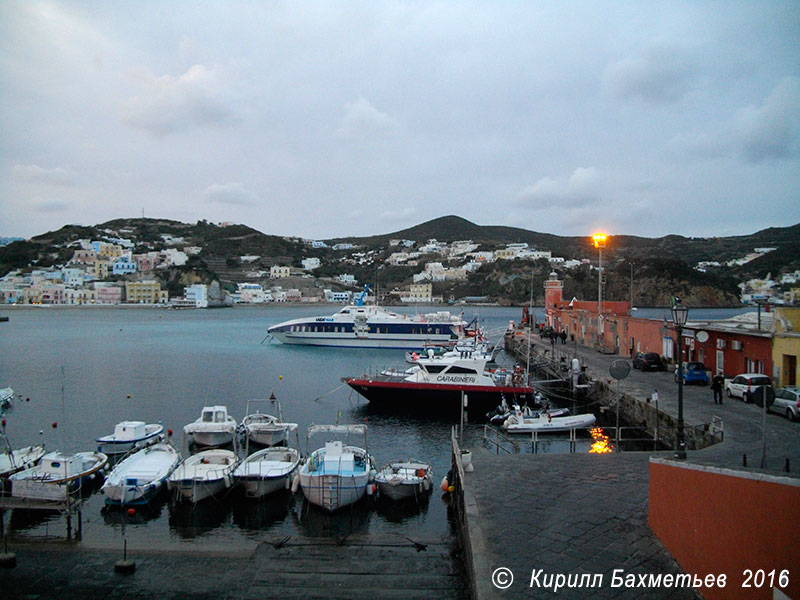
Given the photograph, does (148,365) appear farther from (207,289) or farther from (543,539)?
(207,289)

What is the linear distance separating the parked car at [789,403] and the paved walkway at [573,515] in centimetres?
40

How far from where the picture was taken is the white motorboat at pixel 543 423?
61.9ft

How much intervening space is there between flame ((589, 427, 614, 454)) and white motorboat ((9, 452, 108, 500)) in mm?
14907

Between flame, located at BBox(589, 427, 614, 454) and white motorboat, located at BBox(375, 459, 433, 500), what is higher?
white motorboat, located at BBox(375, 459, 433, 500)

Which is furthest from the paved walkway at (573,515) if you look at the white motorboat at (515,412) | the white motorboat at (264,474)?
the white motorboat at (515,412)

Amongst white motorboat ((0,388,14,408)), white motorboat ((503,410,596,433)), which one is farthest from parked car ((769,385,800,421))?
white motorboat ((0,388,14,408))

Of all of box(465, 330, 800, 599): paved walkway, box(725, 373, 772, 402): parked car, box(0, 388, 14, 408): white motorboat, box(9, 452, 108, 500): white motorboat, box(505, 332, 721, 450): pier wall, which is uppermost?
box(725, 373, 772, 402): parked car

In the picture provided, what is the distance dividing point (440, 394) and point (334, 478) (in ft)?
34.6

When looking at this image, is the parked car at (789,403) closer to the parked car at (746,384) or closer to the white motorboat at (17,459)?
the parked car at (746,384)

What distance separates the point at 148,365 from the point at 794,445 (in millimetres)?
38800

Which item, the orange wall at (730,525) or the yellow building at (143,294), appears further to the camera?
the yellow building at (143,294)

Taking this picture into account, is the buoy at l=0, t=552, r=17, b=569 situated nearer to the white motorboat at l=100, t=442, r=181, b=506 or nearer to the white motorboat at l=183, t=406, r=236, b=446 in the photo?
the white motorboat at l=100, t=442, r=181, b=506

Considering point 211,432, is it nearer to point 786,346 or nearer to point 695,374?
point 695,374

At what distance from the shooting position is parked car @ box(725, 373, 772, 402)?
53.1 feet
